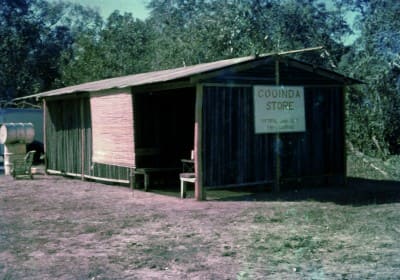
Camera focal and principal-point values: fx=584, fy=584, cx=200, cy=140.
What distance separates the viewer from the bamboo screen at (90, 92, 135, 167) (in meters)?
13.1

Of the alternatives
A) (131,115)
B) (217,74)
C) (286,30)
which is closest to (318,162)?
(217,74)

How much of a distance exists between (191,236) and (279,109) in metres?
5.44

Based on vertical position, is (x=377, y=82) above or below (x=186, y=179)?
above

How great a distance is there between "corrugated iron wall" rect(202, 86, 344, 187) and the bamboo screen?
6.77 feet

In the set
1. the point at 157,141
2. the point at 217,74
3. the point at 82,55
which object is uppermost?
the point at 82,55

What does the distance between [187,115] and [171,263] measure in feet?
29.8

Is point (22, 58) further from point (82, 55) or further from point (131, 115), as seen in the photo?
point (131, 115)

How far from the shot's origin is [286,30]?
24.8m

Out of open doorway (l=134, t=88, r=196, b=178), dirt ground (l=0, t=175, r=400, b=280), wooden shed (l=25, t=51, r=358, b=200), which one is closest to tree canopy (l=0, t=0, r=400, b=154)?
wooden shed (l=25, t=51, r=358, b=200)

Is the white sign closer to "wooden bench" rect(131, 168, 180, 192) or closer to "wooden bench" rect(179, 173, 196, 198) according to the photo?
"wooden bench" rect(179, 173, 196, 198)

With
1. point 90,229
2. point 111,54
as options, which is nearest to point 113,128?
point 90,229

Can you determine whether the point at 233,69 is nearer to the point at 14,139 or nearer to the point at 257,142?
the point at 257,142

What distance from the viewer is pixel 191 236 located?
8273mm

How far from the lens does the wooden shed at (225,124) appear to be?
1193 cm
